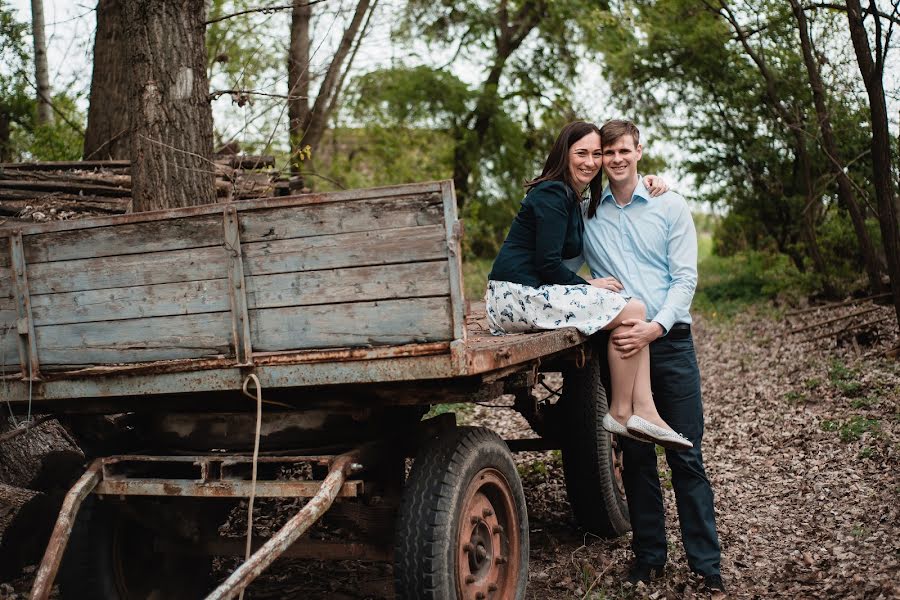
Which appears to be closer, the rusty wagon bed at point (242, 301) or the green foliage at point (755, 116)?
the rusty wagon bed at point (242, 301)

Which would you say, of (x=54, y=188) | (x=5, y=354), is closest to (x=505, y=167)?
(x=54, y=188)

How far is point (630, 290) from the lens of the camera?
4477mm

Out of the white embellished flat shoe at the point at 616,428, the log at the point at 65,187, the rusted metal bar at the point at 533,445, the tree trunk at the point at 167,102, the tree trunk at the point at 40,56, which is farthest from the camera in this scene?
the tree trunk at the point at 40,56

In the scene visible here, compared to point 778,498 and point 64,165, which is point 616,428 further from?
point 64,165

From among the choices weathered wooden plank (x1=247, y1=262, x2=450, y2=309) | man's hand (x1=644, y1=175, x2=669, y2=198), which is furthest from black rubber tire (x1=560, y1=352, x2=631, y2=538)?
weathered wooden plank (x1=247, y1=262, x2=450, y2=309)

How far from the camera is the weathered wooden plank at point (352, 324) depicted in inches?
122

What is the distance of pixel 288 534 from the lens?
10.0ft

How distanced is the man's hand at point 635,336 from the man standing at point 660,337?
8 centimetres

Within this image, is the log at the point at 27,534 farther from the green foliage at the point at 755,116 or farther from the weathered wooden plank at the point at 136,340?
the green foliage at the point at 755,116

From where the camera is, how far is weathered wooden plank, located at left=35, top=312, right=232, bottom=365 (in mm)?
3361

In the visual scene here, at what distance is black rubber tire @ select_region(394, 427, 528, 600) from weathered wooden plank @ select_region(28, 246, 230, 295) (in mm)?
1127

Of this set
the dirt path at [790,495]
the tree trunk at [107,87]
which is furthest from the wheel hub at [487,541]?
the tree trunk at [107,87]

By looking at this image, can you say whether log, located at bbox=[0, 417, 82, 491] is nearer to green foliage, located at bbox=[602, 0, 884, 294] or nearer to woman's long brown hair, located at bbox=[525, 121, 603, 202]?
woman's long brown hair, located at bbox=[525, 121, 603, 202]

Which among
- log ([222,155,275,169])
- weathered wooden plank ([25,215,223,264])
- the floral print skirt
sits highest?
log ([222,155,275,169])
